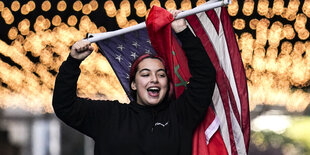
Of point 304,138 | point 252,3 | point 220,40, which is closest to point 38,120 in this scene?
point 304,138

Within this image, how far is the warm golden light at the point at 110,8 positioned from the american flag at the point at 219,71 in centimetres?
226

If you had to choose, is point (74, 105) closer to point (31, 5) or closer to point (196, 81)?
point (196, 81)

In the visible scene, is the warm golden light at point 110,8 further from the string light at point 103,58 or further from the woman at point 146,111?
the woman at point 146,111

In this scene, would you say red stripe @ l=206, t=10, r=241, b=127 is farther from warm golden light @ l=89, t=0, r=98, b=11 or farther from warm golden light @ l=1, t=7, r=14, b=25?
warm golden light @ l=1, t=7, r=14, b=25

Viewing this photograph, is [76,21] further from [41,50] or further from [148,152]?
[148,152]

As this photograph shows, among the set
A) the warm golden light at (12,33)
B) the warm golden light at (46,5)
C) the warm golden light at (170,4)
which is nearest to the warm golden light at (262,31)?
the warm golden light at (170,4)

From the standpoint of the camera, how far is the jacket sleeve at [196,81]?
124 inches

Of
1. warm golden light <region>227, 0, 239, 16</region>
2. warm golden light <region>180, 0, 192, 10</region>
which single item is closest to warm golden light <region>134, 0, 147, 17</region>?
warm golden light <region>180, 0, 192, 10</region>

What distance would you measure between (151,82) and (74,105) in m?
0.42

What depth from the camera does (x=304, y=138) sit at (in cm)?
1402

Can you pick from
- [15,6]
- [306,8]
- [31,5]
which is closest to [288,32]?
[306,8]

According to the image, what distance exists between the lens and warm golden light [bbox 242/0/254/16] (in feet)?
19.1

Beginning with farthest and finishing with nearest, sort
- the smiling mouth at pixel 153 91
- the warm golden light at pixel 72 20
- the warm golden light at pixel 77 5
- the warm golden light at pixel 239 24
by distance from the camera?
the warm golden light at pixel 239 24
the warm golden light at pixel 72 20
the warm golden light at pixel 77 5
the smiling mouth at pixel 153 91

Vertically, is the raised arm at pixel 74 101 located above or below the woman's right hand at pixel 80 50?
below
